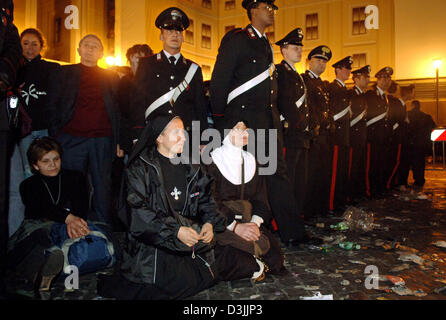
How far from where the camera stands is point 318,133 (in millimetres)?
6188

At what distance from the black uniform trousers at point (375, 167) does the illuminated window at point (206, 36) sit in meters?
22.7

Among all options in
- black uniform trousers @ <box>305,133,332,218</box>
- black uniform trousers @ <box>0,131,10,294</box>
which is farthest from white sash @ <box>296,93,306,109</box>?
black uniform trousers @ <box>0,131,10,294</box>

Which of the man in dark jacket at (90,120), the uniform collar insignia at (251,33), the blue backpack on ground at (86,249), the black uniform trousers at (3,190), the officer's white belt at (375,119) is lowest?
the blue backpack on ground at (86,249)

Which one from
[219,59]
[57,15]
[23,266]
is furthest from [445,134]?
[57,15]

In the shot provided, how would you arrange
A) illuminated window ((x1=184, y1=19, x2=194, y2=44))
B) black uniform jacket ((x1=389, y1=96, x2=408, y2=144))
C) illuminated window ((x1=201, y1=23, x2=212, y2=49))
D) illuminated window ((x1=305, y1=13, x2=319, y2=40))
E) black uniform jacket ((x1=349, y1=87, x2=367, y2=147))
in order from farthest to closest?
illuminated window ((x1=201, y1=23, x2=212, y2=49))
illuminated window ((x1=184, y1=19, x2=194, y2=44))
illuminated window ((x1=305, y1=13, x2=319, y2=40))
black uniform jacket ((x1=389, y1=96, x2=408, y2=144))
black uniform jacket ((x1=349, y1=87, x2=367, y2=147))

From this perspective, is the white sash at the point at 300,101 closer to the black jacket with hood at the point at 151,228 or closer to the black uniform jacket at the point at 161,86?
the black uniform jacket at the point at 161,86

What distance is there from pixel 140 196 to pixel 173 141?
20.5 inches

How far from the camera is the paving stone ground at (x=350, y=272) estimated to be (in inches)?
121

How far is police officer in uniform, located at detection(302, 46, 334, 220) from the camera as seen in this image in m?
6.04

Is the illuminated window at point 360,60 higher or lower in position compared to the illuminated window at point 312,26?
lower

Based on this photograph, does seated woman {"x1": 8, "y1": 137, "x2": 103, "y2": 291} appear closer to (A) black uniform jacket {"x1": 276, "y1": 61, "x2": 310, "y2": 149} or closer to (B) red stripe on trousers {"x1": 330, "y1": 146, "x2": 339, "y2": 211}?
(A) black uniform jacket {"x1": 276, "y1": 61, "x2": 310, "y2": 149}

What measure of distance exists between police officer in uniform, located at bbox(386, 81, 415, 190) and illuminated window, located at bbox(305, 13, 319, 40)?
1820 centimetres

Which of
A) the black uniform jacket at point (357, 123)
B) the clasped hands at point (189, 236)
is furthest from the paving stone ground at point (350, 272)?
the black uniform jacket at point (357, 123)
